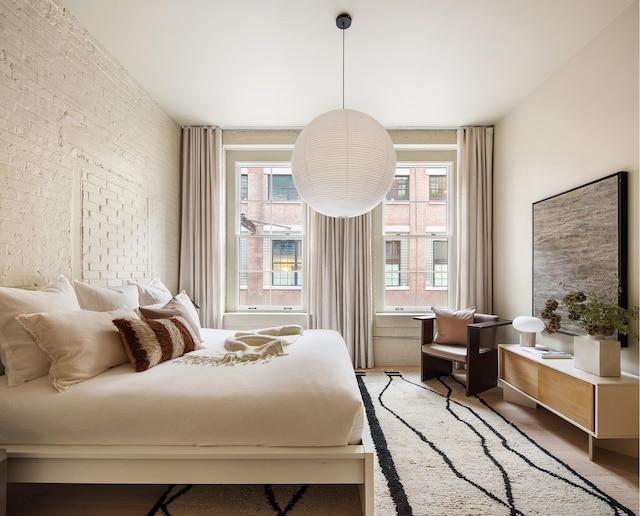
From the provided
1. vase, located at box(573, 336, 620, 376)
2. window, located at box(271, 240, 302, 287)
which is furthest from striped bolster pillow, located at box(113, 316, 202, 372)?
vase, located at box(573, 336, 620, 376)

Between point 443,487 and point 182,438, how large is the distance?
1.38 metres

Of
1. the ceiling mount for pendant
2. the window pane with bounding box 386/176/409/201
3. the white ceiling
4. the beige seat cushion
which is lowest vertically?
the beige seat cushion

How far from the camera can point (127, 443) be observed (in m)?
1.80

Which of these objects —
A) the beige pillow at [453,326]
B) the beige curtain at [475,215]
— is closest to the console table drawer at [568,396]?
the beige pillow at [453,326]

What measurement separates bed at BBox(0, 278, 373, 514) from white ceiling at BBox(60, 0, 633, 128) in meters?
2.42

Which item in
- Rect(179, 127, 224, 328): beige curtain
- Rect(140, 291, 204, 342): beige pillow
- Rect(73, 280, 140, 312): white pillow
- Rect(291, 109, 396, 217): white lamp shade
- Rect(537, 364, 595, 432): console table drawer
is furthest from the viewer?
Rect(179, 127, 224, 328): beige curtain

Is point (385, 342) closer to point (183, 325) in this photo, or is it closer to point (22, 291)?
point (183, 325)

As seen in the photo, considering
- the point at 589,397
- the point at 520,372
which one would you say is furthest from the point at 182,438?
the point at 520,372

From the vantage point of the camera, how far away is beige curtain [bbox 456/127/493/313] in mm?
4609

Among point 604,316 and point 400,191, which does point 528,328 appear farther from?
point 400,191

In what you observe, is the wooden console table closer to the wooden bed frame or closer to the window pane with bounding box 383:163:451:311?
the wooden bed frame

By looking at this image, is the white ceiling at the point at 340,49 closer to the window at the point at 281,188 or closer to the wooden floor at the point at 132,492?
the window at the point at 281,188

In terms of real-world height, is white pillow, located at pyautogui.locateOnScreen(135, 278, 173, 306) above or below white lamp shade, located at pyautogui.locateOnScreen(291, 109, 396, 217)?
below

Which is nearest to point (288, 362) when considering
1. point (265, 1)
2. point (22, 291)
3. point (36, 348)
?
point (36, 348)
